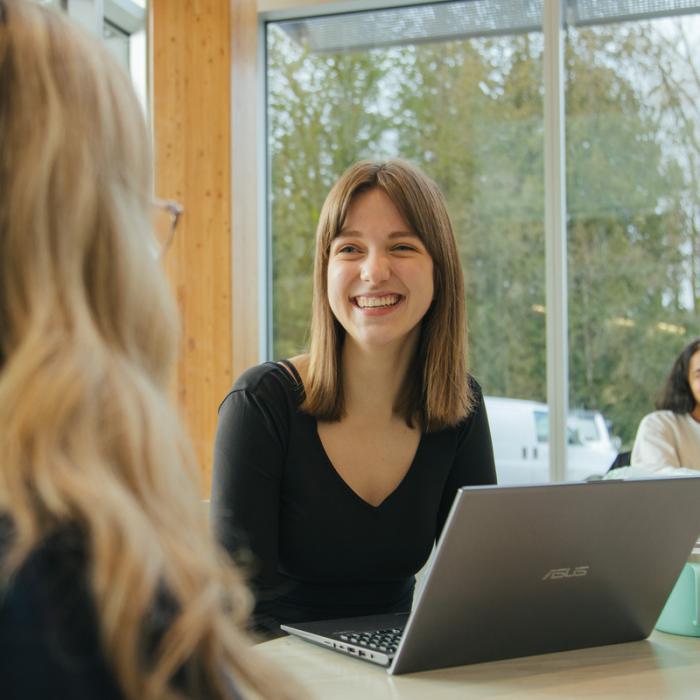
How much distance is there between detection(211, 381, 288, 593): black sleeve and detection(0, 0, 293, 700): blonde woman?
989mm

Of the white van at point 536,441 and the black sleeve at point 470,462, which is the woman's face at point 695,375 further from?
the black sleeve at point 470,462

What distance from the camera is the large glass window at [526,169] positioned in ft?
14.3

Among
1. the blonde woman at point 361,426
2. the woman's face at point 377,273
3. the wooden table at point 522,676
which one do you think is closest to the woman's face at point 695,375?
the blonde woman at point 361,426

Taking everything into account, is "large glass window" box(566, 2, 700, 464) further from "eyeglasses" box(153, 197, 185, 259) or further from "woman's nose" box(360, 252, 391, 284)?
"eyeglasses" box(153, 197, 185, 259)

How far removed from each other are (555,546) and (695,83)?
3.66 m

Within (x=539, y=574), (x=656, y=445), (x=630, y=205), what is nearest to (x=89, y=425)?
(x=539, y=574)

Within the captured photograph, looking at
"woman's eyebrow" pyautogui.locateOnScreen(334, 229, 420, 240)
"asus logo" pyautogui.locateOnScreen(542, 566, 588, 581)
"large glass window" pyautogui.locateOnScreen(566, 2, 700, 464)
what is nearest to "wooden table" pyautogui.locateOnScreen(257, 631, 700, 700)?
"asus logo" pyautogui.locateOnScreen(542, 566, 588, 581)

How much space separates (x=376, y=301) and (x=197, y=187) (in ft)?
9.42

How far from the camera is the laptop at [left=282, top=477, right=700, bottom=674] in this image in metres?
1.18

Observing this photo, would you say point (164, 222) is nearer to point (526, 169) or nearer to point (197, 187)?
point (197, 187)

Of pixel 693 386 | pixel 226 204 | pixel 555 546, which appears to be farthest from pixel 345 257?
pixel 226 204

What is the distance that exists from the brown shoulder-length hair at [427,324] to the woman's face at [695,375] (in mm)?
2063

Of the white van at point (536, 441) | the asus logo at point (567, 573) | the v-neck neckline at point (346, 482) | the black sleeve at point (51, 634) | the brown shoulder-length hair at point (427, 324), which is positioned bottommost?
the white van at point (536, 441)

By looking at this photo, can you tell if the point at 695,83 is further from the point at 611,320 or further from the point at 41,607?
the point at 41,607
